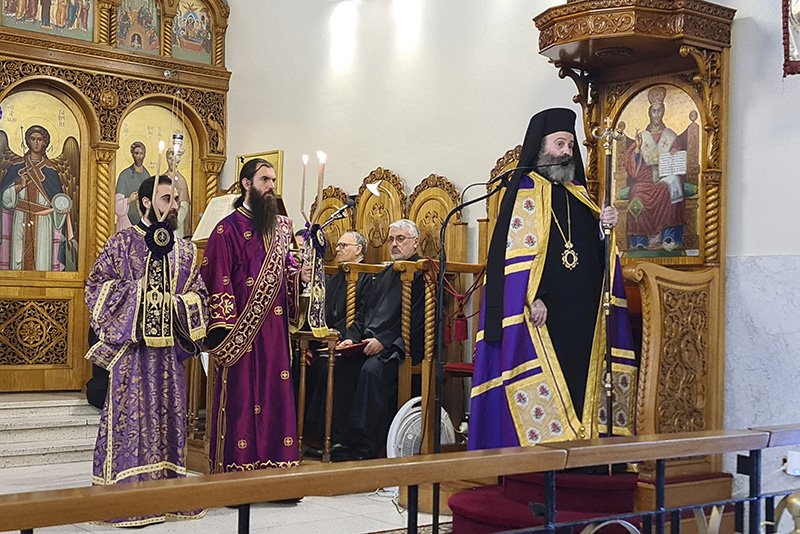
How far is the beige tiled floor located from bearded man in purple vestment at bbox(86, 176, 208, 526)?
136 millimetres

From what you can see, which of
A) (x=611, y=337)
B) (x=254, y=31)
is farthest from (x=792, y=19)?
(x=254, y=31)

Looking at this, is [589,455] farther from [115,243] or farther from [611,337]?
[115,243]

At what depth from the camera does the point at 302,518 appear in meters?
5.61

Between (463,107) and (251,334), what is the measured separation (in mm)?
3138

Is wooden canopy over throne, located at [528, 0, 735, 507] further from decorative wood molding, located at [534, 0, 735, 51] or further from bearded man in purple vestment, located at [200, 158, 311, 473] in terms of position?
bearded man in purple vestment, located at [200, 158, 311, 473]

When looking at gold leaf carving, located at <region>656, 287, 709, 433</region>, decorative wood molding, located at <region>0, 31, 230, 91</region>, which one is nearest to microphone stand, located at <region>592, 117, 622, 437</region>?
gold leaf carving, located at <region>656, 287, 709, 433</region>

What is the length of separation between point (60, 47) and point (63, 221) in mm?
1677

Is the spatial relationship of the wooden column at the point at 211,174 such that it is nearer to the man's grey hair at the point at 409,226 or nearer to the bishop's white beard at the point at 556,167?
the man's grey hair at the point at 409,226

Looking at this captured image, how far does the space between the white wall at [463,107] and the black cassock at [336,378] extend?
104 centimetres

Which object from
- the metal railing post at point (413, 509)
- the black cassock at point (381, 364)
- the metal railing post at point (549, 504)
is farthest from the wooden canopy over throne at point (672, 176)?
the metal railing post at point (413, 509)

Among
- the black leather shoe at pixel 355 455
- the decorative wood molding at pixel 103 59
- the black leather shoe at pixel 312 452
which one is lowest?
the black leather shoe at pixel 312 452

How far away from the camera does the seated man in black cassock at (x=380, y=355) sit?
22.9 ft

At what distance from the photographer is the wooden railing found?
1616mm

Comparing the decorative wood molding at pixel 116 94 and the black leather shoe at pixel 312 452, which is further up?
the decorative wood molding at pixel 116 94
